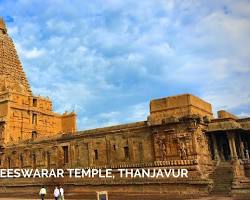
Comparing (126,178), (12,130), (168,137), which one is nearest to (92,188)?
(126,178)

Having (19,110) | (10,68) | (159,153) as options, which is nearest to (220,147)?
(159,153)

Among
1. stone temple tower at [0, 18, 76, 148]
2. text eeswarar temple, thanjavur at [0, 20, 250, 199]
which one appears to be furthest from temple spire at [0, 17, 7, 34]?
text eeswarar temple, thanjavur at [0, 20, 250, 199]

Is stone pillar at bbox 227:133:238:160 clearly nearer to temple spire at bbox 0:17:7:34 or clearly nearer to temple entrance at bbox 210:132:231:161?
temple entrance at bbox 210:132:231:161

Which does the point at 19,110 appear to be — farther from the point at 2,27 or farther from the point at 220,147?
the point at 220,147

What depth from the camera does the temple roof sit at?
50.7 meters

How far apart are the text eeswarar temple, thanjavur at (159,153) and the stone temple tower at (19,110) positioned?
521cm

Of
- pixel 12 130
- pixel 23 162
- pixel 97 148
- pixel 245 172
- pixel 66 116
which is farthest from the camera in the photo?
pixel 66 116

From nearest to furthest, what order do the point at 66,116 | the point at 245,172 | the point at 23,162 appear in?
the point at 245,172 → the point at 23,162 → the point at 66,116

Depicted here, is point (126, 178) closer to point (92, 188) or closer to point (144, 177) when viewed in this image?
point (144, 177)

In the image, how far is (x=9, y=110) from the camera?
45.6 m

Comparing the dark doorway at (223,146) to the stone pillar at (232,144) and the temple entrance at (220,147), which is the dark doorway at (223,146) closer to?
the temple entrance at (220,147)

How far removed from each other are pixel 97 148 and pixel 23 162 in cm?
1152

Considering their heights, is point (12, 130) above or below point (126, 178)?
above

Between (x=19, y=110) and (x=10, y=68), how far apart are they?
376 inches
